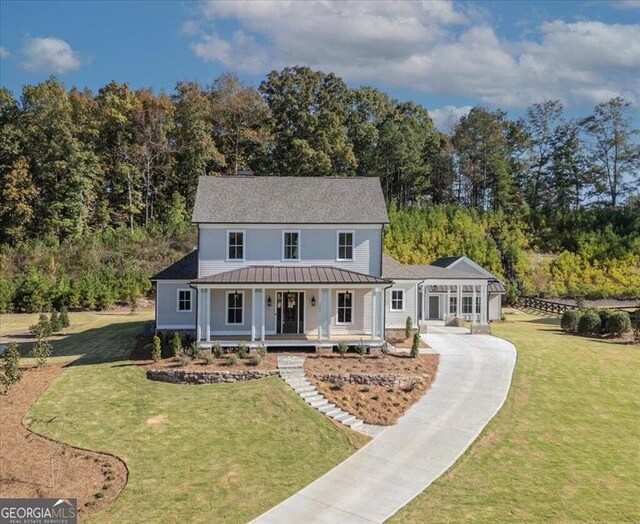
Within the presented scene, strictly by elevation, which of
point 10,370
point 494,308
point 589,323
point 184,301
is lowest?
point 10,370

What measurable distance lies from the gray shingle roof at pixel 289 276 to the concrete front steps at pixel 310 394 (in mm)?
3375

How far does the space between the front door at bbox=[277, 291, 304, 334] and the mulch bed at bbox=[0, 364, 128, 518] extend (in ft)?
36.7

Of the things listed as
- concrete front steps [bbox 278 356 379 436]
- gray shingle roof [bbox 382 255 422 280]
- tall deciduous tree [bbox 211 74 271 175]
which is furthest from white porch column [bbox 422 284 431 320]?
tall deciduous tree [bbox 211 74 271 175]

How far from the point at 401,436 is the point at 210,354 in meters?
9.32

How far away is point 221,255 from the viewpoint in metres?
23.9

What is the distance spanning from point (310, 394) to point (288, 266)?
25.0ft

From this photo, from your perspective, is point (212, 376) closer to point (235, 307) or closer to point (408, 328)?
point (235, 307)

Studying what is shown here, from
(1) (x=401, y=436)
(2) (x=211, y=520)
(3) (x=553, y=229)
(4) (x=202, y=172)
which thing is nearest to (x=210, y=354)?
(1) (x=401, y=436)

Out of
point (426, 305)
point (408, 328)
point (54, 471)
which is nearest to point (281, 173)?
point (426, 305)

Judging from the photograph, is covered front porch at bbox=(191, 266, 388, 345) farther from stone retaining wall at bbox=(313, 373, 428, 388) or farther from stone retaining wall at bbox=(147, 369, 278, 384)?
stone retaining wall at bbox=(313, 373, 428, 388)

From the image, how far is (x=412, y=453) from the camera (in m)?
14.3

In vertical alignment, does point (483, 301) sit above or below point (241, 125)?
below

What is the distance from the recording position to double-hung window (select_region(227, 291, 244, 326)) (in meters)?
24.2

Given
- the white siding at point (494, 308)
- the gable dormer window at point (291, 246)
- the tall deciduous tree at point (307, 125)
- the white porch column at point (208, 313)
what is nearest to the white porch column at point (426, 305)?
the white siding at point (494, 308)
